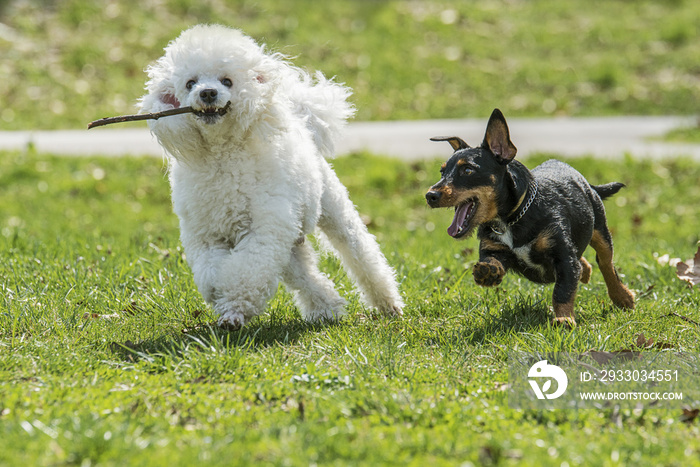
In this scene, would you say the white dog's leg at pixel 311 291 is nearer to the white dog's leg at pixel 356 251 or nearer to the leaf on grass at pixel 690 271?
the white dog's leg at pixel 356 251

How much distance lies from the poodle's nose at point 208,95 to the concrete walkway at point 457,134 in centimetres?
544

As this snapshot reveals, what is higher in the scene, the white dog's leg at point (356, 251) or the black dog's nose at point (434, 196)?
the black dog's nose at point (434, 196)

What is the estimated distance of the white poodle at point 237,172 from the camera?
430cm

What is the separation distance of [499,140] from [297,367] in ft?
5.24

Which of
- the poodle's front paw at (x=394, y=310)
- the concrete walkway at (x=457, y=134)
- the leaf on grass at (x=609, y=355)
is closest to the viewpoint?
the leaf on grass at (x=609, y=355)

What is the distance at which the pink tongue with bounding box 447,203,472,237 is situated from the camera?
423cm

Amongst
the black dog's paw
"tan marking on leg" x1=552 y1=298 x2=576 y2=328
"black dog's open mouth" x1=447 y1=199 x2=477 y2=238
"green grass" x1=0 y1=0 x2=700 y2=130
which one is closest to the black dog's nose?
"black dog's open mouth" x1=447 y1=199 x2=477 y2=238

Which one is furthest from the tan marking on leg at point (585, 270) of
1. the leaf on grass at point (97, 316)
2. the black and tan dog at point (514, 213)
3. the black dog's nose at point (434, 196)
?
the leaf on grass at point (97, 316)

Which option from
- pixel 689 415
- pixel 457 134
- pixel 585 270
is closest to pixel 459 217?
pixel 585 270

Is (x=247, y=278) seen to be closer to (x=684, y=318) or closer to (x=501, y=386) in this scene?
(x=501, y=386)

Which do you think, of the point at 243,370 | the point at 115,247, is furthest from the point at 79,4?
the point at 243,370

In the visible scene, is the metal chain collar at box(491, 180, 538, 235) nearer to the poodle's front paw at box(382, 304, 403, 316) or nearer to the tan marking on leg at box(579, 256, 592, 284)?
the tan marking on leg at box(579, 256, 592, 284)

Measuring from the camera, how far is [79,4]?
14.4m

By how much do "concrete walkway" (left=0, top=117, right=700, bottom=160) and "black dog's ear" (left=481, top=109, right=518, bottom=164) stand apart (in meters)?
5.28
